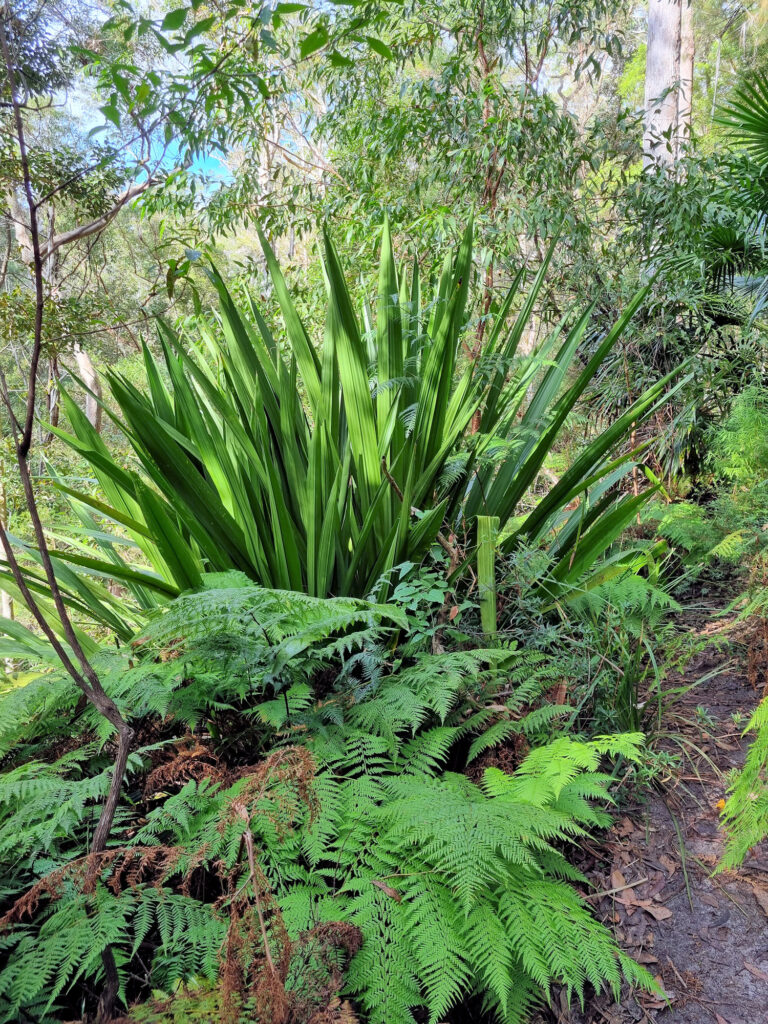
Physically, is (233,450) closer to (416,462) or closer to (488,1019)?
(416,462)

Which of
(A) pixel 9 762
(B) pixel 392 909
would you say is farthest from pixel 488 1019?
(A) pixel 9 762

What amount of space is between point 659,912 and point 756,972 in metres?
0.17

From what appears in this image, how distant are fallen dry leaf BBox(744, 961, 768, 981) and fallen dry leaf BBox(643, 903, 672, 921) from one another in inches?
5.7

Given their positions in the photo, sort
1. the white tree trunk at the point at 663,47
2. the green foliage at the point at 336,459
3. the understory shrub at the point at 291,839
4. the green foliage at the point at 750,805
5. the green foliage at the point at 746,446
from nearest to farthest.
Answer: the understory shrub at the point at 291,839, the green foliage at the point at 750,805, the green foliage at the point at 336,459, the green foliage at the point at 746,446, the white tree trunk at the point at 663,47

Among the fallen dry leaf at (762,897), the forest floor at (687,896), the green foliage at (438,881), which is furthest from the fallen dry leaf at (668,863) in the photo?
the green foliage at (438,881)

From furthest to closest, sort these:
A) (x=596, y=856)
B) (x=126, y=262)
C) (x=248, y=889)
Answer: (x=126, y=262) < (x=596, y=856) < (x=248, y=889)

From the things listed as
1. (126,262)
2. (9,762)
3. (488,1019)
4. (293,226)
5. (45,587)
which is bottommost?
(488,1019)

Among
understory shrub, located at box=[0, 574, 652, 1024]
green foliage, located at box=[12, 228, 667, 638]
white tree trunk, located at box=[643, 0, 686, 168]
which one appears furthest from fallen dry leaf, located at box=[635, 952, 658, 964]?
white tree trunk, located at box=[643, 0, 686, 168]

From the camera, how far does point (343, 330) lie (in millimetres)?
1882

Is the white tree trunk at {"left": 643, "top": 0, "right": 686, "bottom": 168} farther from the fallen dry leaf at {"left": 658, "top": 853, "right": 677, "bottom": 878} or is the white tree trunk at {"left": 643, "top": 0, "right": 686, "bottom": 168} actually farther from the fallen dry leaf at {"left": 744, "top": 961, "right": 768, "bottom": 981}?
the fallen dry leaf at {"left": 744, "top": 961, "right": 768, "bottom": 981}

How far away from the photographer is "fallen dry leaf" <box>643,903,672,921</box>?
1.26m

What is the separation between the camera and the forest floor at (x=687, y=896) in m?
1.11

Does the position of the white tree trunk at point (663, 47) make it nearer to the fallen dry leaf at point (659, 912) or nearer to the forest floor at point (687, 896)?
the forest floor at point (687, 896)

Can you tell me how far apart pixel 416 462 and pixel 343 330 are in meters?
0.43
